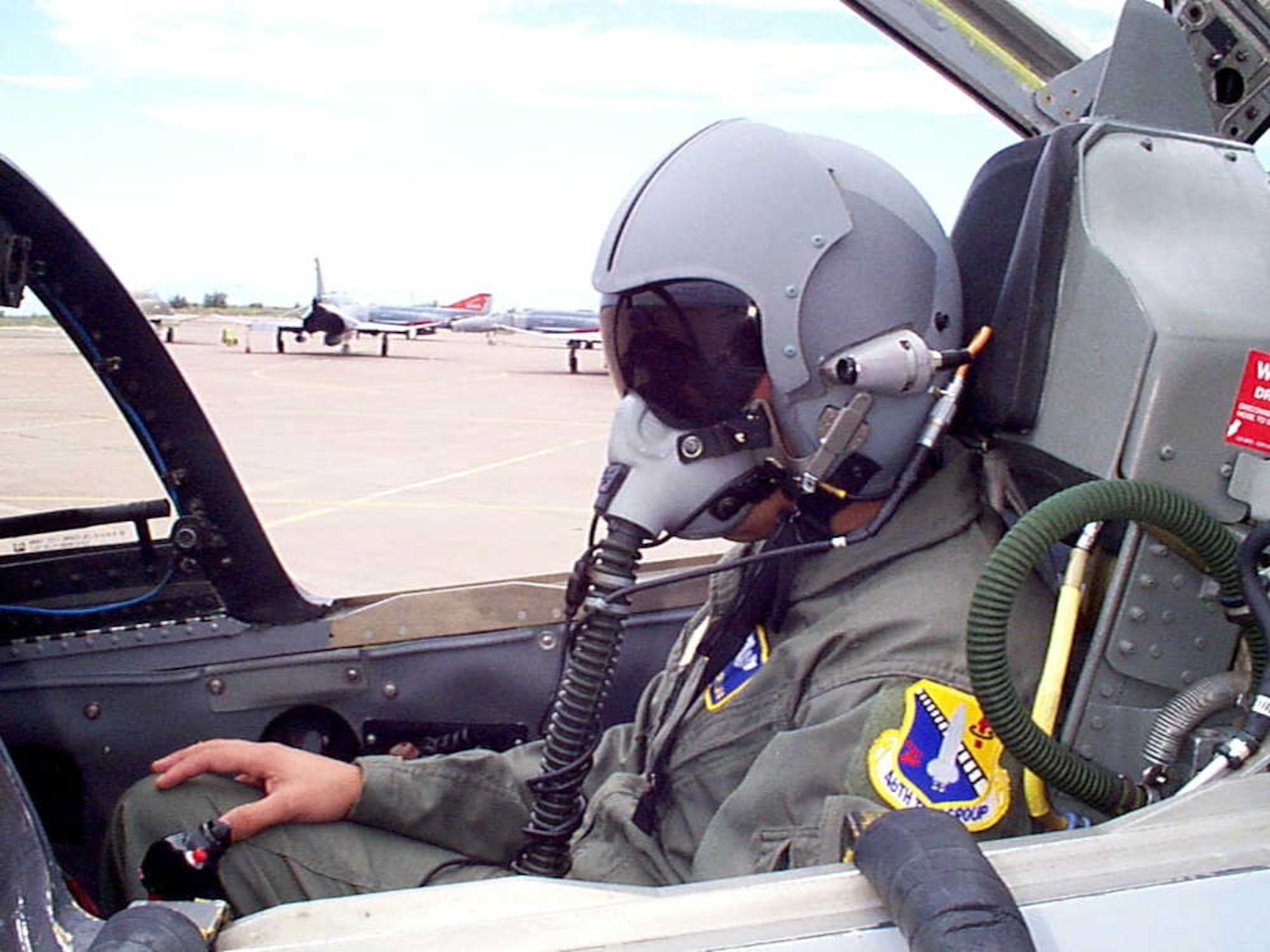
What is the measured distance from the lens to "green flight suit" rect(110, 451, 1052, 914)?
1.10 m

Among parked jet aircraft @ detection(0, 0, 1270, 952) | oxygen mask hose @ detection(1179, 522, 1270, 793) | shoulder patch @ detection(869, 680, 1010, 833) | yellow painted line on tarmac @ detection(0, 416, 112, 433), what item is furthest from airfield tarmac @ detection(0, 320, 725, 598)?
oxygen mask hose @ detection(1179, 522, 1270, 793)

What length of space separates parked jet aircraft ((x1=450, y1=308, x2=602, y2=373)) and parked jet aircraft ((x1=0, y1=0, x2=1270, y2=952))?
768 inches

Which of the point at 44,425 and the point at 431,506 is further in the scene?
the point at 431,506

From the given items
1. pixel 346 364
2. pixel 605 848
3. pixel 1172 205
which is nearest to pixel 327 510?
pixel 605 848

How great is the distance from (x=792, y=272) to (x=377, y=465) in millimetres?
7305

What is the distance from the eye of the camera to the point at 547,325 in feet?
88.4

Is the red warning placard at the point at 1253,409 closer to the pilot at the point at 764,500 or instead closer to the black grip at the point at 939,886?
the pilot at the point at 764,500

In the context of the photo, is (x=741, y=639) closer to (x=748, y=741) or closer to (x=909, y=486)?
(x=748, y=741)

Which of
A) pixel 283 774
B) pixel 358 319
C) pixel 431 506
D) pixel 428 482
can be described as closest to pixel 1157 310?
pixel 283 774

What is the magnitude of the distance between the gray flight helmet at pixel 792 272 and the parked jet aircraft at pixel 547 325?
20.0 m

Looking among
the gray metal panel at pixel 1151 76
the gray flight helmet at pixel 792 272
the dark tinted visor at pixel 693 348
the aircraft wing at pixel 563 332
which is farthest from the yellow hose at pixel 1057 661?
the aircraft wing at pixel 563 332

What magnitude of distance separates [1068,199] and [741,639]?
59cm

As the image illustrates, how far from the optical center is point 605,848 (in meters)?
1.40

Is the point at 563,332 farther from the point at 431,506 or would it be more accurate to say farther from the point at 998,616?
the point at 998,616
